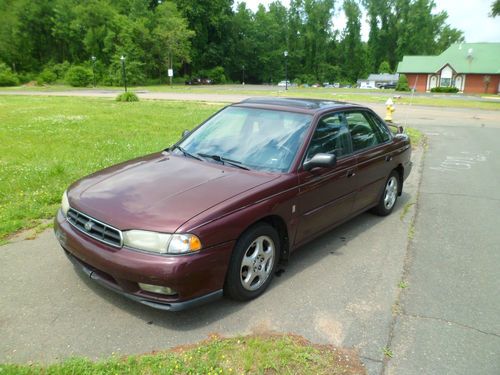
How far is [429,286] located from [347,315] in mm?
1033

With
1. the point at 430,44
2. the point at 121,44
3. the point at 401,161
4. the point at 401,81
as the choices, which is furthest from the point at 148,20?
the point at 401,161

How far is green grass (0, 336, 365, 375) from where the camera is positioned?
106 inches

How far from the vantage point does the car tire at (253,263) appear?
332 cm

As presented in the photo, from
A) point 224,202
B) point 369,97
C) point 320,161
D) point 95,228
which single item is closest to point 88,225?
point 95,228

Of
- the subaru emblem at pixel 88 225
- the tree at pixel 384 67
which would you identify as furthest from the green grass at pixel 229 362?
the tree at pixel 384 67

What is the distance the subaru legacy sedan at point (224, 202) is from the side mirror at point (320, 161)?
0.01 metres

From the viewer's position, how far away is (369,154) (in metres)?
5.04

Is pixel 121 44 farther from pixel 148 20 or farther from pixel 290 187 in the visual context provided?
pixel 290 187

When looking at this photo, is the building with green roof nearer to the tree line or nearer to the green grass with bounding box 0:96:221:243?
the tree line

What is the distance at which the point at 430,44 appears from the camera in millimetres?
89500

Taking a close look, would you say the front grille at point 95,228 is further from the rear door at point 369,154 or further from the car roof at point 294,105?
the rear door at point 369,154

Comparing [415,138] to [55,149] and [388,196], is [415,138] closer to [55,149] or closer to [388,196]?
[388,196]

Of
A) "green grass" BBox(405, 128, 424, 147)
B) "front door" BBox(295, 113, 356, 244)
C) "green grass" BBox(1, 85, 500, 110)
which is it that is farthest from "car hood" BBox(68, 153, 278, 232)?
"green grass" BBox(1, 85, 500, 110)

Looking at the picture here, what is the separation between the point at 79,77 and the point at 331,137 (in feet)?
192
